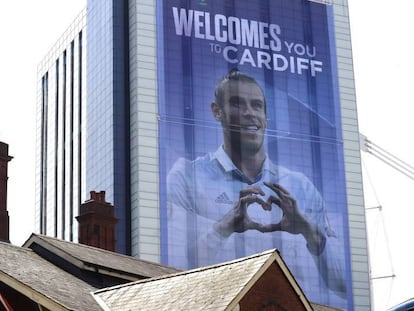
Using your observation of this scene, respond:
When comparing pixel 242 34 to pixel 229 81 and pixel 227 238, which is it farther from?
pixel 227 238

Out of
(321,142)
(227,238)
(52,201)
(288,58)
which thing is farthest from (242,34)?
(52,201)

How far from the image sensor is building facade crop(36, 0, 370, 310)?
433ft

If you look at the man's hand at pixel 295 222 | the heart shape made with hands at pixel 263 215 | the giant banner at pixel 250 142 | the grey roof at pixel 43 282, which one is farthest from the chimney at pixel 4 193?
the man's hand at pixel 295 222

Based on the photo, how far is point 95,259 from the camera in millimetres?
44625

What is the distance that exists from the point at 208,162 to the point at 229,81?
421 inches

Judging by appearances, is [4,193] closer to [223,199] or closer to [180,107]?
[223,199]

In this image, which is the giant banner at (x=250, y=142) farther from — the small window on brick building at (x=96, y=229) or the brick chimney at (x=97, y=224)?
the small window on brick building at (x=96, y=229)

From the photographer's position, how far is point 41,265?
1692 inches

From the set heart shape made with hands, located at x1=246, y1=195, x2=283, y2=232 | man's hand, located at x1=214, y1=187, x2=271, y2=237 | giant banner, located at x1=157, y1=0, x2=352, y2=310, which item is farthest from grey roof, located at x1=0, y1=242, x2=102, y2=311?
heart shape made with hands, located at x1=246, y1=195, x2=283, y2=232

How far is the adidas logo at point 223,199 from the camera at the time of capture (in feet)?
434

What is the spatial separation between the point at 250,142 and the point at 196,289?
319ft

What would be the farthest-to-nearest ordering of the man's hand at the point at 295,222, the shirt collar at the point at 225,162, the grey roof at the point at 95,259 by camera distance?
the man's hand at the point at 295,222, the shirt collar at the point at 225,162, the grey roof at the point at 95,259

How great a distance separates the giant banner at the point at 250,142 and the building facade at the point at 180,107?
18 cm

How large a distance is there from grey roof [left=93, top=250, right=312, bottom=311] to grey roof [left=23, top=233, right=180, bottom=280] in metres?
2.96
